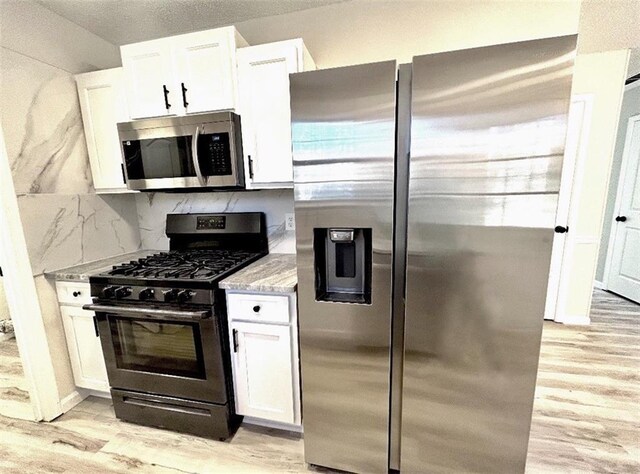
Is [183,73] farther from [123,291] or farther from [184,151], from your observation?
[123,291]

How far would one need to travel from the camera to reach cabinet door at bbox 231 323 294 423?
60.9 inches

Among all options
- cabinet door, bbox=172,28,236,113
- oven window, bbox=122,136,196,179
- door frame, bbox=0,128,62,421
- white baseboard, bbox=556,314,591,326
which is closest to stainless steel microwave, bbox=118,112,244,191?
oven window, bbox=122,136,196,179

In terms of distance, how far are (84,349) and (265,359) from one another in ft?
4.18

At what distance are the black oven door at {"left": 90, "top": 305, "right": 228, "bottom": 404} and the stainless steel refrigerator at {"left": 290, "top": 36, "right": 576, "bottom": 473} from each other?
0.54 metres

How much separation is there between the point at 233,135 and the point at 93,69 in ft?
4.45

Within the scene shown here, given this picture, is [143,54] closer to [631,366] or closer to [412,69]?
[412,69]

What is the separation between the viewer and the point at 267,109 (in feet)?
5.55

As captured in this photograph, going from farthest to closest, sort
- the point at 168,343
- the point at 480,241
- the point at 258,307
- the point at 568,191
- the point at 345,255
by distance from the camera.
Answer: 1. the point at 568,191
2. the point at 168,343
3. the point at 258,307
4. the point at 345,255
5. the point at 480,241

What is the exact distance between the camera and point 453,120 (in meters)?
1.06

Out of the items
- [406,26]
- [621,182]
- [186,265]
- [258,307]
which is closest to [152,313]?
[186,265]

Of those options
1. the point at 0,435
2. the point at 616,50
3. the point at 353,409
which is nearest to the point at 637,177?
the point at 616,50

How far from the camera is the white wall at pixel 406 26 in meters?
1.68

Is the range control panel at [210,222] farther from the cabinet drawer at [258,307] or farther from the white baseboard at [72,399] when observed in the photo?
the white baseboard at [72,399]

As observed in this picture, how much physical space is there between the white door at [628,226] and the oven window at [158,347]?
4.83 meters
